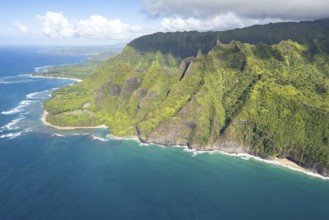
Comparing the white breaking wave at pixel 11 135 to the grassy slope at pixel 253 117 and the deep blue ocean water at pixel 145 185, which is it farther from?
the grassy slope at pixel 253 117

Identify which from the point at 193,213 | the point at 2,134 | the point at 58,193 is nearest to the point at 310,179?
the point at 193,213

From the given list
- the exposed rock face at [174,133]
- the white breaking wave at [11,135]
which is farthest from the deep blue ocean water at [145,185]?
the white breaking wave at [11,135]

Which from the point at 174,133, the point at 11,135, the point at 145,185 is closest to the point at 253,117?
the point at 174,133

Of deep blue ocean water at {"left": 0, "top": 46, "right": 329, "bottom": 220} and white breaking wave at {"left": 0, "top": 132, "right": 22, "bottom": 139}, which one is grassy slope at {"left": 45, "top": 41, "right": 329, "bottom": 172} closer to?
deep blue ocean water at {"left": 0, "top": 46, "right": 329, "bottom": 220}

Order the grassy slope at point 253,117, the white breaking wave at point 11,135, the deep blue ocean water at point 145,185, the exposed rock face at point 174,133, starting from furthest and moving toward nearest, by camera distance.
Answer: the white breaking wave at point 11,135 → the exposed rock face at point 174,133 → the grassy slope at point 253,117 → the deep blue ocean water at point 145,185

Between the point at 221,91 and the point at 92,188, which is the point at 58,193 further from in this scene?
the point at 221,91

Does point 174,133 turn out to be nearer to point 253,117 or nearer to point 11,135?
point 253,117

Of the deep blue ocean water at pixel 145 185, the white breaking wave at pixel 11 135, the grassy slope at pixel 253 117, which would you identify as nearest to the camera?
the deep blue ocean water at pixel 145 185

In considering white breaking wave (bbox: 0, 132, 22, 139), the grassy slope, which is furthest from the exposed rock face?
white breaking wave (bbox: 0, 132, 22, 139)
